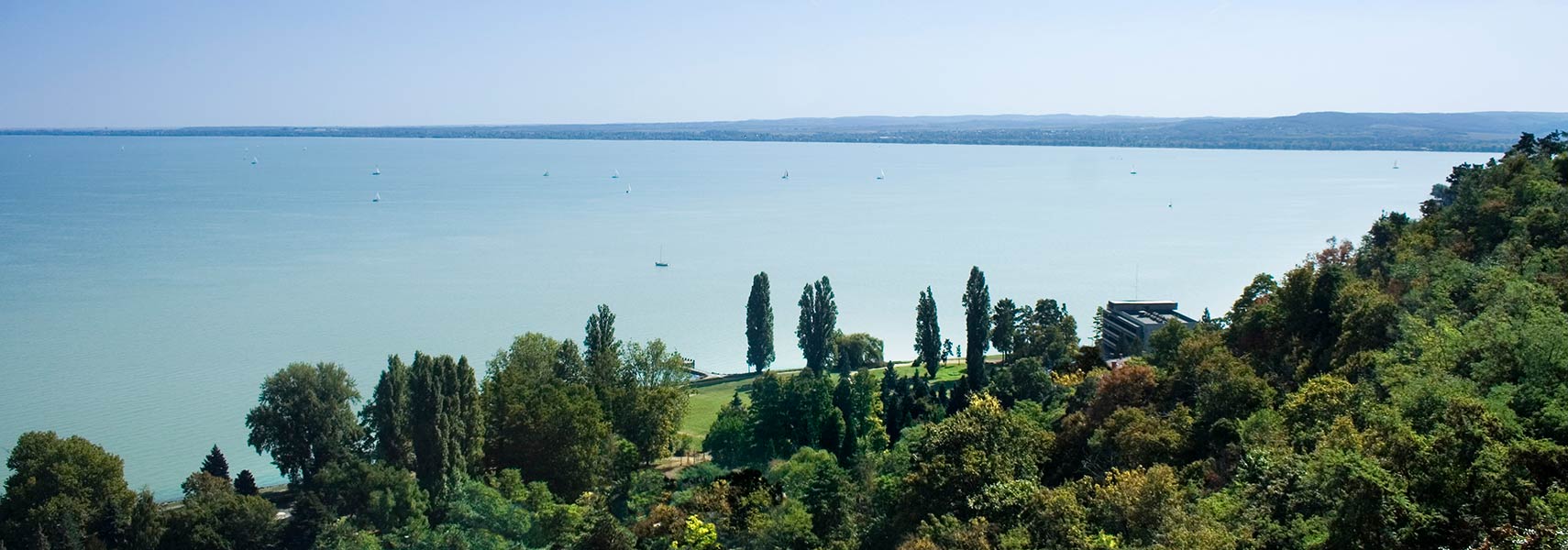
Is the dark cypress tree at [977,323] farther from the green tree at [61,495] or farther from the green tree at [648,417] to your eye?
the green tree at [61,495]

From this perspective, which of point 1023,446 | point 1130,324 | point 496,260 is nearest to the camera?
point 1023,446

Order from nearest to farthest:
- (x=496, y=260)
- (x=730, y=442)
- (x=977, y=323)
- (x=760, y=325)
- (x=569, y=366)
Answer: (x=730, y=442), (x=569, y=366), (x=977, y=323), (x=760, y=325), (x=496, y=260)

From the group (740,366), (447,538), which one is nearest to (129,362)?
(740,366)

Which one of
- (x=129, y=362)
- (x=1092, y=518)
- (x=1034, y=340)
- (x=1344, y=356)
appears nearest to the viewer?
(x=1092, y=518)

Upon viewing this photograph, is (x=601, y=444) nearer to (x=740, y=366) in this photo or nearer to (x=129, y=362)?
(x=740, y=366)

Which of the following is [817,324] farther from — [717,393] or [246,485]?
[246,485]

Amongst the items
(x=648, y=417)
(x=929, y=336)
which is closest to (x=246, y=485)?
(x=648, y=417)
